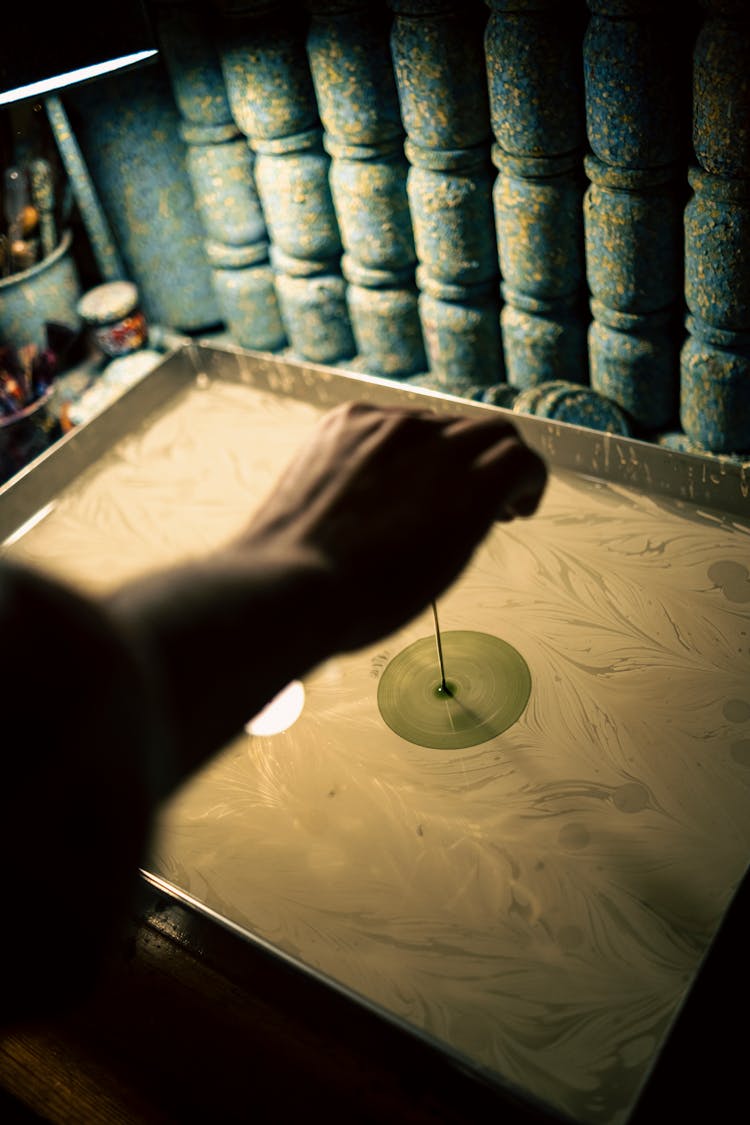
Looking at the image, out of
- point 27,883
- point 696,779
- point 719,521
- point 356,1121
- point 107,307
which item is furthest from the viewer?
point 107,307

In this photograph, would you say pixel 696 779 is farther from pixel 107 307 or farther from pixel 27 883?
A: pixel 107 307

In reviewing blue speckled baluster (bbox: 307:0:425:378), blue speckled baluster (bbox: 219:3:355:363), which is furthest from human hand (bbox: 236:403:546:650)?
blue speckled baluster (bbox: 219:3:355:363)

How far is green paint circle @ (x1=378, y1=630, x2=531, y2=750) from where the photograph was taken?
1.18 m

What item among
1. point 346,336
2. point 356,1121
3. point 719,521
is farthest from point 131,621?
point 346,336

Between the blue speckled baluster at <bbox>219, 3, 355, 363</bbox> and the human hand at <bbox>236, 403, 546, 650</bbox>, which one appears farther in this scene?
the blue speckled baluster at <bbox>219, 3, 355, 363</bbox>

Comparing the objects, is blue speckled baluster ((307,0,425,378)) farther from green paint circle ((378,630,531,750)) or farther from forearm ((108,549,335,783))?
forearm ((108,549,335,783))

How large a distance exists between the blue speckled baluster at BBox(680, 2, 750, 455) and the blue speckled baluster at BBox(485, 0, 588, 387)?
217 millimetres

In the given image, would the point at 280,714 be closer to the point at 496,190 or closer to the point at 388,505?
the point at 388,505

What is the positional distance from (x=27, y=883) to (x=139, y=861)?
6cm

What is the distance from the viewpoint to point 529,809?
3.57 ft

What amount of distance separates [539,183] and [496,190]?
0.09m

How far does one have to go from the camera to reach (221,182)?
2.01 metres

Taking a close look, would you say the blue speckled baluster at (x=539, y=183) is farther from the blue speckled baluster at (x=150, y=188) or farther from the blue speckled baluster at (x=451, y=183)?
the blue speckled baluster at (x=150, y=188)

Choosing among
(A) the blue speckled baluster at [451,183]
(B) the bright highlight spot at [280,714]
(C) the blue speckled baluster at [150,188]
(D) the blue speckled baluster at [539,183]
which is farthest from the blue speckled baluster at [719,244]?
(C) the blue speckled baluster at [150,188]
